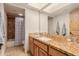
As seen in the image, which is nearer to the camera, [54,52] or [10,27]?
[54,52]

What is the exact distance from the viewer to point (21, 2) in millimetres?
1637

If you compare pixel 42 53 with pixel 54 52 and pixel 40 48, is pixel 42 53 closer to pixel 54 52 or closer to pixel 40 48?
pixel 40 48

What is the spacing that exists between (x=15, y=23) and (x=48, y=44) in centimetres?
65

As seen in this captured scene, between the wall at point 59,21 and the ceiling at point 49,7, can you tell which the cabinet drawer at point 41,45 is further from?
the ceiling at point 49,7

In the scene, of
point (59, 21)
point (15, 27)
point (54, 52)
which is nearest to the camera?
point (54, 52)

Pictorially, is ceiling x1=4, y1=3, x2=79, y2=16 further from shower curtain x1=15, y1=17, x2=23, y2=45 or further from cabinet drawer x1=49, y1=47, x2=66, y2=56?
cabinet drawer x1=49, y1=47, x2=66, y2=56

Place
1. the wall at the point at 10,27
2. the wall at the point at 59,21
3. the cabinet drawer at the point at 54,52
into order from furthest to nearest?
1. the wall at the point at 10,27
2. the wall at the point at 59,21
3. the cabinet drawer at the point at 54,52

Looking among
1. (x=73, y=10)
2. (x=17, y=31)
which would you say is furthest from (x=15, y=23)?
(x=73, y=10)

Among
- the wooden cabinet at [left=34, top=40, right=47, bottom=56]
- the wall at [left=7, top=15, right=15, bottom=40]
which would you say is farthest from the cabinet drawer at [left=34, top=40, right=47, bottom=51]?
the wall at [left=7, top=15, right=15, bottom=40]

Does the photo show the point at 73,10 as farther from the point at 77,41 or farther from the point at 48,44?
the point at 48,44

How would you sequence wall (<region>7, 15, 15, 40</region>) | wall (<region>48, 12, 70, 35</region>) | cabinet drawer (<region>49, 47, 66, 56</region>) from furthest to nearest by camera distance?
wall (<region>7, 15, 15, 40</region>) → wall (<region>48, 12, 70, 35</region>) → cabinet drawer (<region>49, 47, 66, 56</region>)

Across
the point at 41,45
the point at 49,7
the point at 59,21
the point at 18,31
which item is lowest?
the point at 41,45

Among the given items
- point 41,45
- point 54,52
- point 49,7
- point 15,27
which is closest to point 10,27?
point 15,27

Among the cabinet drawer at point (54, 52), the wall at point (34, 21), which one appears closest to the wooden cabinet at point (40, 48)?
the cabinet drawer at point (54, 52)
